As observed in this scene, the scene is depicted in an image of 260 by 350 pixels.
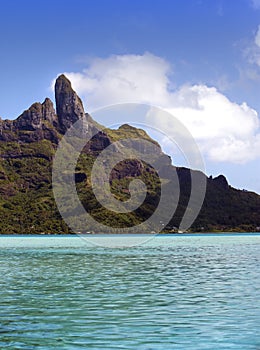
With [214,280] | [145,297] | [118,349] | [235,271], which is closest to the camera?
[118,349]

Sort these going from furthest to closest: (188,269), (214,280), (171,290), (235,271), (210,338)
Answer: (188,269)
(235,271)
(214,280)
(171,290)
(210,338)

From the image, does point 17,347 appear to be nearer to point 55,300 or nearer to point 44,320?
point 44,320

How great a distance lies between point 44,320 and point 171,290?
11.4 m

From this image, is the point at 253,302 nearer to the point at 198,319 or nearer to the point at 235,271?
the point at 198,319

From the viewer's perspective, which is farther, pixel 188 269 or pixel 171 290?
pixel 188 269

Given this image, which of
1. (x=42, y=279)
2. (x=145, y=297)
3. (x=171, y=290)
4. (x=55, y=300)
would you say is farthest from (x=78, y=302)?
(x=42, y=279)

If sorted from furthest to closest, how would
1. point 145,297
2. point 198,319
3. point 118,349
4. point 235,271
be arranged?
1. point 235,271
2. point 145,297
3. point 198,319
4. point 118,349

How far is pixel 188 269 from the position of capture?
4709cm

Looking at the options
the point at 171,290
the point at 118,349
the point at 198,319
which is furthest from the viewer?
the point at 171,290

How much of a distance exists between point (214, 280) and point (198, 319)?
15.7 metres

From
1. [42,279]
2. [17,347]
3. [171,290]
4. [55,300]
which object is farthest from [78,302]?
[42,279]

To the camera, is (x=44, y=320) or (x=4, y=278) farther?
(x=4, y=278)

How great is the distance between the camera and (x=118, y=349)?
17000 mm

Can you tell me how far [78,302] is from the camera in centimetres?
2681
